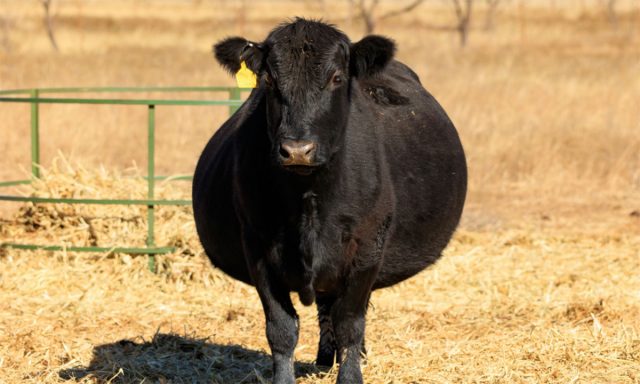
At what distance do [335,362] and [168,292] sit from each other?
10.1 ft

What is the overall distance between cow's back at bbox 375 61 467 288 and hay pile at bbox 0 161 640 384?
0.70m

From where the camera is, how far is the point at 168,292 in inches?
339

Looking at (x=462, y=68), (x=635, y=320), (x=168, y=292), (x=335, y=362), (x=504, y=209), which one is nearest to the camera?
(x=335, y=362)

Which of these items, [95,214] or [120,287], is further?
[95,214]

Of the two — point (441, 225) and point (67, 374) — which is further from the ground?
point (441, 225)

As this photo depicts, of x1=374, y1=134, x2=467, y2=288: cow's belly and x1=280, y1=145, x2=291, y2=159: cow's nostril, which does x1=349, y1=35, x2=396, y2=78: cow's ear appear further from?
x1=280, y1=145, x2=291, y2=159: cow's nostril

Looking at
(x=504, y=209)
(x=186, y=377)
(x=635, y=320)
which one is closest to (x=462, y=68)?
(x=504, y=209)

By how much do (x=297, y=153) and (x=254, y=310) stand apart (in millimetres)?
3926

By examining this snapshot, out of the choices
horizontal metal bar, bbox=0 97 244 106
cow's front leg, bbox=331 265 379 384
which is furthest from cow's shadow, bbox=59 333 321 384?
horizontal metal bar, bbox=0 97 244 106

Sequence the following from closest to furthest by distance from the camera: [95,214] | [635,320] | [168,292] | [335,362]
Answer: [335,362] < [635,320] < [168,292] < [95,214]

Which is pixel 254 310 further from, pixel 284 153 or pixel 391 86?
pixel 284 153

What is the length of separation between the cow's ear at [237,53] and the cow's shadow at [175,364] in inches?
65.7

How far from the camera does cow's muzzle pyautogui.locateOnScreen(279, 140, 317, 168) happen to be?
434cm

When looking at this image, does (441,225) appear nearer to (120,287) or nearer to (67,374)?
(67,374)
